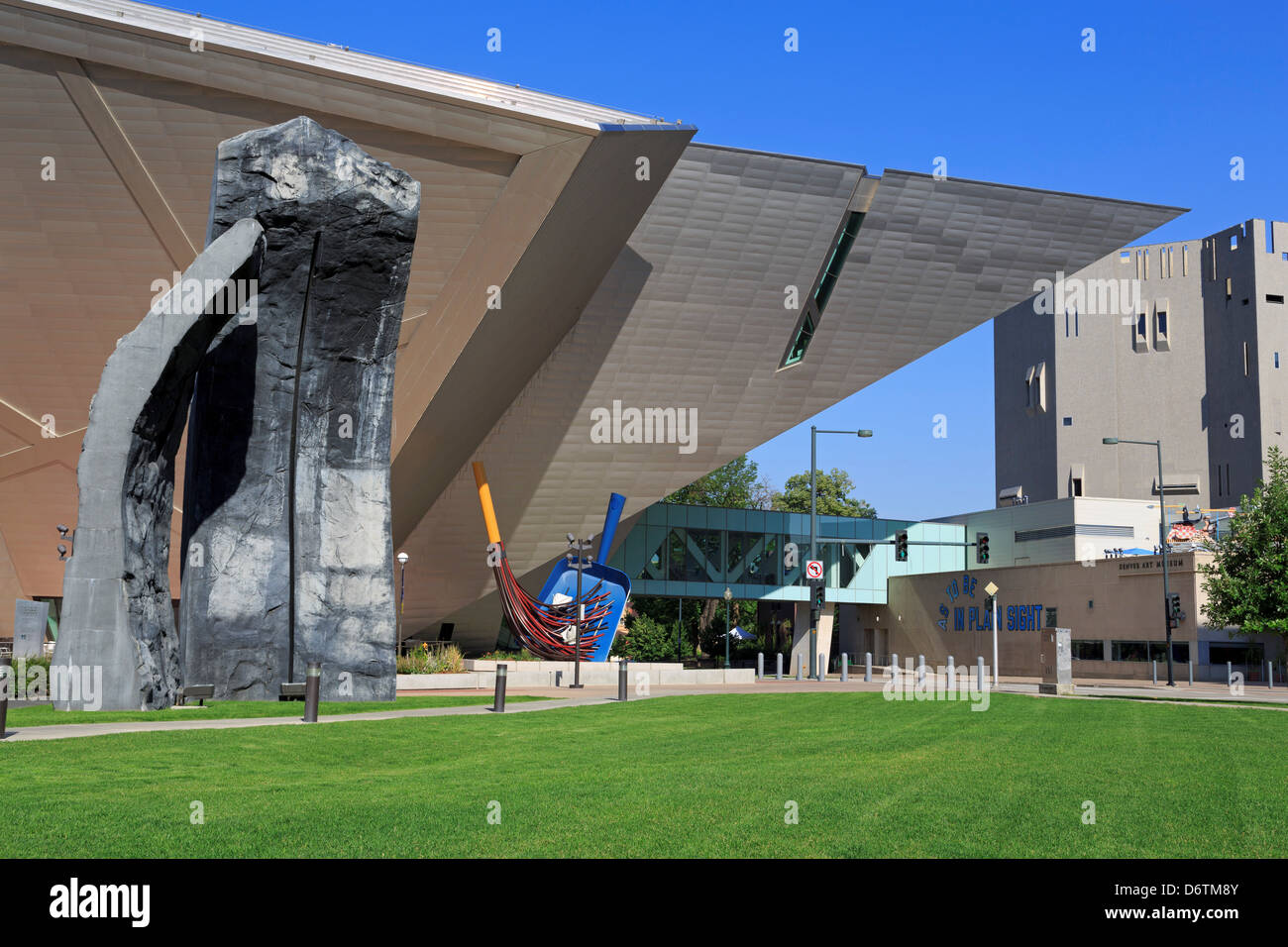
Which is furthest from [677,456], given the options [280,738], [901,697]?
[280,738]

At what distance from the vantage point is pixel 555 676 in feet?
103

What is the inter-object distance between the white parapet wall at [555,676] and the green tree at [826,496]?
45.0 metres

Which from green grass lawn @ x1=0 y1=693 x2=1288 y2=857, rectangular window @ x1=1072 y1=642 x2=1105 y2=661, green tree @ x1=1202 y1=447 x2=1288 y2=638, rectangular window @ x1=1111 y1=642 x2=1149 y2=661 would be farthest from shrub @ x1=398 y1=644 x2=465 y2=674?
rectangular window @ x1=1072 y1=642 x2=1105 y2=661

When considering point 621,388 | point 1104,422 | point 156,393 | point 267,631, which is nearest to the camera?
point 156,393

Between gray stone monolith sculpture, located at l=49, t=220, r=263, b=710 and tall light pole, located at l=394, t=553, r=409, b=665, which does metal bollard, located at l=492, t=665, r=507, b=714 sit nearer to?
gray stone monolith sculpture, located at l=49, t=220, r=263, b=710

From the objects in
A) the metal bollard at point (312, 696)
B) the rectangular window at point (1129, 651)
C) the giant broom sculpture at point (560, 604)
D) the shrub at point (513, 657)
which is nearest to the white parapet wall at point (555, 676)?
the giant broom sculpture at point (560, 604)

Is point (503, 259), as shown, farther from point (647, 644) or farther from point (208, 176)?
point (647, 644)

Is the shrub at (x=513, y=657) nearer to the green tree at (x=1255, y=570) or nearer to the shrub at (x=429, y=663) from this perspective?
the shrub at (x=429, y=663)

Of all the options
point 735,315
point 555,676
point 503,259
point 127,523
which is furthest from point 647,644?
point 127,523

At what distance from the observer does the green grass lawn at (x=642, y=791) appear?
6766 millimetres

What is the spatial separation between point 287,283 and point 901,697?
15094 millimetres

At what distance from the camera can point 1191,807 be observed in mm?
8305
